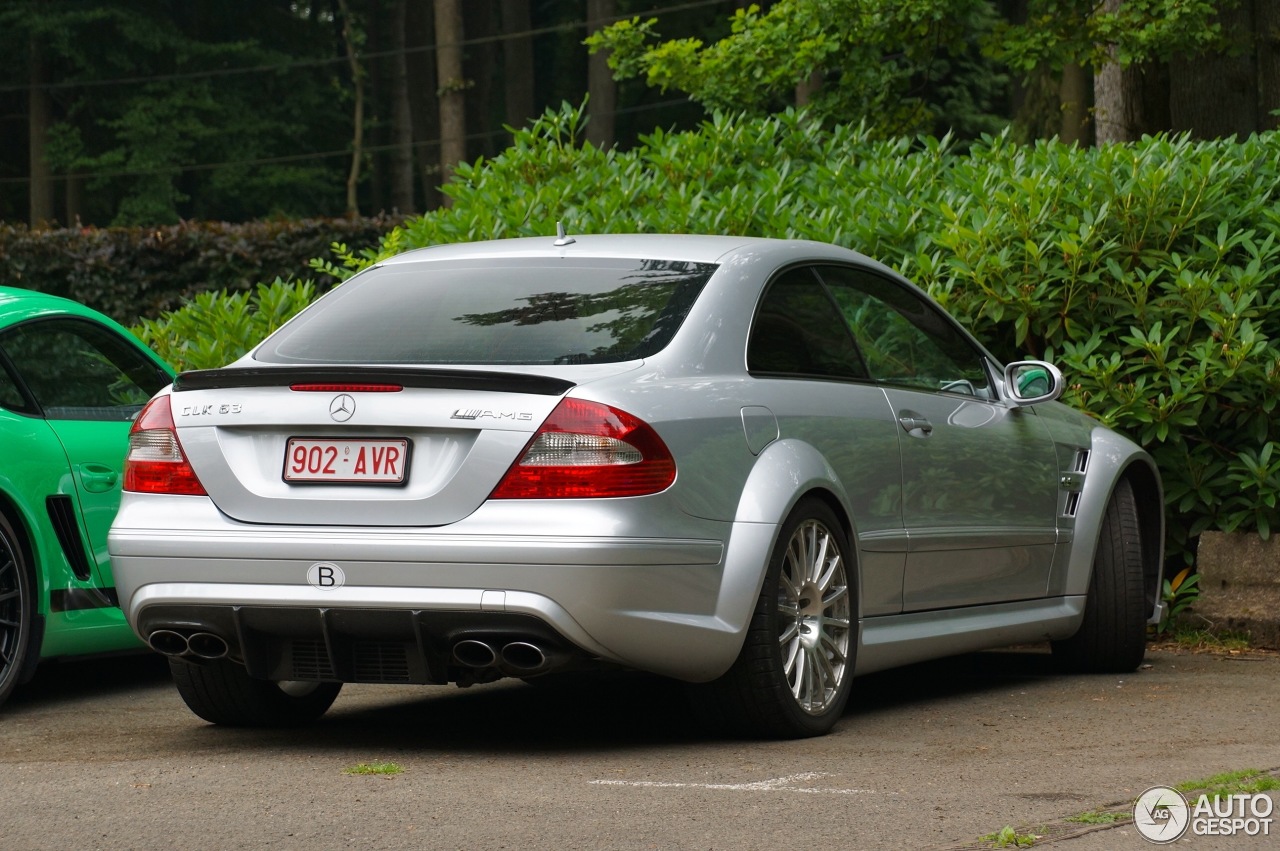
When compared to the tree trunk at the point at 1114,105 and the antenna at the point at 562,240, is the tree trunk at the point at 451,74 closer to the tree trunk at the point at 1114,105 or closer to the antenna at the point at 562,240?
the tree trunk at the point at 1114,105

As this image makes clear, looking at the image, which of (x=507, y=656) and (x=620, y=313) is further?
(x=620, y=313)

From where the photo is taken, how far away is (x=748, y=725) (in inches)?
225

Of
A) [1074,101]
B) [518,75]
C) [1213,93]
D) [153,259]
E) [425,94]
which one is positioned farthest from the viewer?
[425,94]

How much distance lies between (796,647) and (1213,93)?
9.76m

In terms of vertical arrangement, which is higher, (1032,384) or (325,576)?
(1032,384)

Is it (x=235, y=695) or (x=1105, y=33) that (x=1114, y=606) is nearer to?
(x=235, y=695)

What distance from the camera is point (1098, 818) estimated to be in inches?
175

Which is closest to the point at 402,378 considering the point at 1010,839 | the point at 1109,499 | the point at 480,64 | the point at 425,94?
the point at 1010,839

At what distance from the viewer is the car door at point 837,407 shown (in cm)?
590

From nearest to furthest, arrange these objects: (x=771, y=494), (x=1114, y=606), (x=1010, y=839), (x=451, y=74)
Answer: (x=1010, y=839) < (x=771, y=494) < (x=1114, y=606) < (x=451, y=74)

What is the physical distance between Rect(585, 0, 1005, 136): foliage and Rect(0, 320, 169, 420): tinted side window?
7458 mm

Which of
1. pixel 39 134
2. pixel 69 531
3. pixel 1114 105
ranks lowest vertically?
pixel 69 531

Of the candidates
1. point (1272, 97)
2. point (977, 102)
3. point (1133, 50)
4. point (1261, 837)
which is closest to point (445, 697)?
point (1261, 837)

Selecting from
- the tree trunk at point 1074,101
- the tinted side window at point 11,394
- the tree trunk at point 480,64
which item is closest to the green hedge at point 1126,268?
the tinted side window at point 11,394
